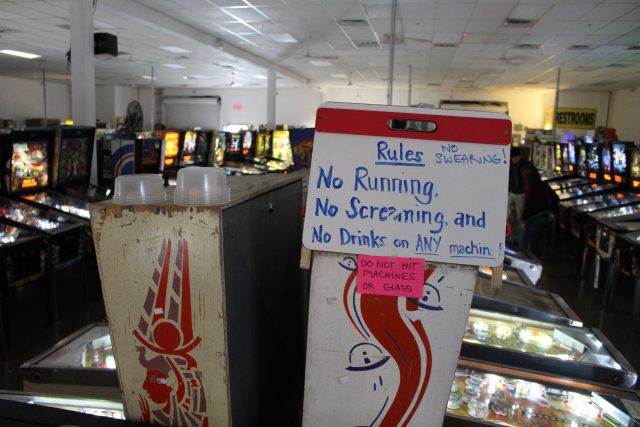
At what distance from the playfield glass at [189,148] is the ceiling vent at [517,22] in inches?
225

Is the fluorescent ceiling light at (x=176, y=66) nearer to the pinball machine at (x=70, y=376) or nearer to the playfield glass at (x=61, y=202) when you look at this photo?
the playfield glass at (x=61, y=202)

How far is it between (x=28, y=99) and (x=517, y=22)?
1641 cm

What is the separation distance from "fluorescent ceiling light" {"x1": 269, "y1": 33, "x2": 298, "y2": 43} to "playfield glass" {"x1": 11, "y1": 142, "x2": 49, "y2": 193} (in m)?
5.31

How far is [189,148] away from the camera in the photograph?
349 inches

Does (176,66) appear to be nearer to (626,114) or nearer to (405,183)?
(405,183)

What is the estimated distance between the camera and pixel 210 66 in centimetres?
1344

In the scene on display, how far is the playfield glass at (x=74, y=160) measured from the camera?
205 inches

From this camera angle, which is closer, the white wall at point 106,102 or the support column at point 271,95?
the support column at point 271,95

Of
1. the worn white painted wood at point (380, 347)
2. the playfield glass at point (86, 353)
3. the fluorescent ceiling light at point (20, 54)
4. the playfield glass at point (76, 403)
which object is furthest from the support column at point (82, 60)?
the fluorescent ceiling light at point (20, 54)

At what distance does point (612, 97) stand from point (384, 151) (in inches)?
766

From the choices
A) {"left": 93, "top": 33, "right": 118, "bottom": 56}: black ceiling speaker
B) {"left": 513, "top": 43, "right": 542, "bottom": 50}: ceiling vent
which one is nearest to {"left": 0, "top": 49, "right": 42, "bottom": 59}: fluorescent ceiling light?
{"left": 93, "top": 33, "right": 118, "bottom": 56}: black ceiling speaker

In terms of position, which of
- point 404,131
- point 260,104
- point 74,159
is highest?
point 260,104

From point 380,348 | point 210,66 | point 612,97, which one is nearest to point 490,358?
point 380,348

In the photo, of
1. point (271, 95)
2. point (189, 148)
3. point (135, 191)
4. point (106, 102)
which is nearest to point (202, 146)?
point (189, 148)
